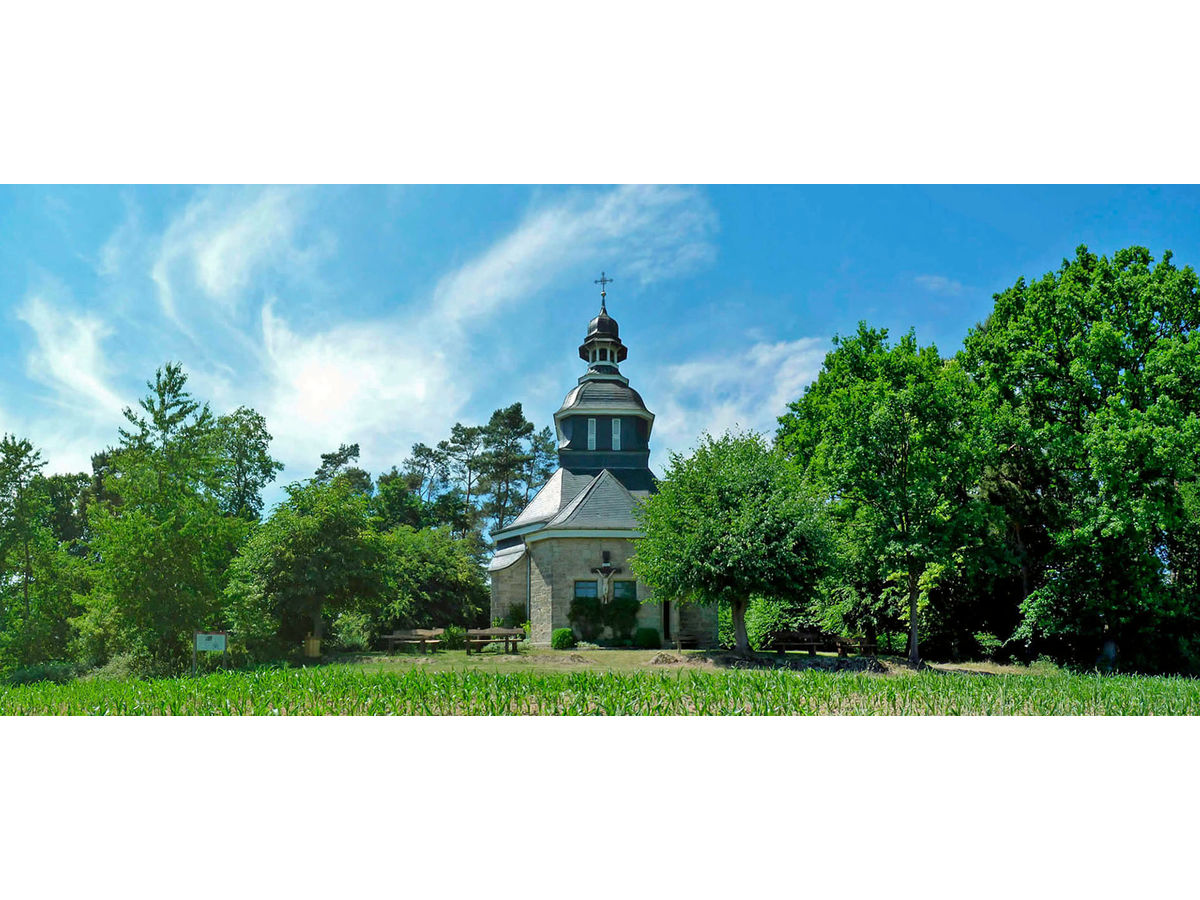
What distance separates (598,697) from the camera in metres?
11.9

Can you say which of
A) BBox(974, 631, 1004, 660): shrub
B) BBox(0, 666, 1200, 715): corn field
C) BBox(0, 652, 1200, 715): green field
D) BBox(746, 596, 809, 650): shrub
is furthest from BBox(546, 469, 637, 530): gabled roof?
BBox(0, 666, 1200, 715): corn field

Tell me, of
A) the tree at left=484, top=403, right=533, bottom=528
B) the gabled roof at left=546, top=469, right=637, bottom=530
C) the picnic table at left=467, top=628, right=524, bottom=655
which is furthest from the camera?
the tree at left=484, top=403, right=533, bottom=528

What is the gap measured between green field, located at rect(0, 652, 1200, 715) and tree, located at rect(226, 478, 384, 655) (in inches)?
316

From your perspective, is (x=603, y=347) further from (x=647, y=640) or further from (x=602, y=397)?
(x=647, y=640)

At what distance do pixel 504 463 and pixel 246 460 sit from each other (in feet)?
71.1

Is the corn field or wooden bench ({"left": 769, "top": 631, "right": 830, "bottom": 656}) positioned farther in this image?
wooden bench ({"left": 769, "top": 631, "right": 830, "bottom": 656})

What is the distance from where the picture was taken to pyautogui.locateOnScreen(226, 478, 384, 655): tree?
878 inches

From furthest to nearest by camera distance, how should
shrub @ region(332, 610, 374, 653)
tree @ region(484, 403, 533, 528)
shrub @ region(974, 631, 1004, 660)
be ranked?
tree @ region(484, 403, 533, 528) → shrub @ region(332, 610, 374, 653) → shrub @ region(974, 631, 1004, 660)

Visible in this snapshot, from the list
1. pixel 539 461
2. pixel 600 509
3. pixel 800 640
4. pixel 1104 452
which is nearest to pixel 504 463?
pixel 539 461

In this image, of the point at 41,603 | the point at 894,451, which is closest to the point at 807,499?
the point at 894,451

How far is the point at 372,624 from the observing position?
28453 mm

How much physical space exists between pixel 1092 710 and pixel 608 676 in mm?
8126

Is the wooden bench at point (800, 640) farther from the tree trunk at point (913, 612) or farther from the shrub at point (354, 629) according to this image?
the shrub at point (354, 629)

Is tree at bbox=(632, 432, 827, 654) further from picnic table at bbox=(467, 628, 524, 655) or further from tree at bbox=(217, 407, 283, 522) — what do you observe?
tree at bbox=(217, 407, 283, 522)
